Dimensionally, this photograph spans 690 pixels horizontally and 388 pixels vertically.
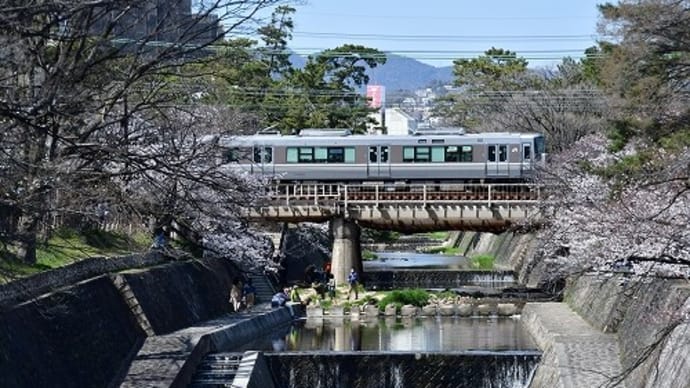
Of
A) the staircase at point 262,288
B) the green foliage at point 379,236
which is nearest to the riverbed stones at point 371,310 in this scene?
the staircase at point 262,288

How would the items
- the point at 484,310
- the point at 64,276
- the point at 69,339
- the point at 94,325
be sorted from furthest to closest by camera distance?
the point at 484,310, the point at 64,276, the point at 94,325, the point at 69,339

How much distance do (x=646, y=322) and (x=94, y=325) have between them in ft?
31.9

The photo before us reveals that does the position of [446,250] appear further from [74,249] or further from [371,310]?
[74,249]

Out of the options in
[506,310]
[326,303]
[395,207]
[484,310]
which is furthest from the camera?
[395,207]

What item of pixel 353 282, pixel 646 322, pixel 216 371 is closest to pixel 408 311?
pixel 353 282

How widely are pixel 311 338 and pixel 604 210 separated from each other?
11.1m

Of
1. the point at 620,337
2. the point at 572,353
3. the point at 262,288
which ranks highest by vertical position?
the point at 620,337

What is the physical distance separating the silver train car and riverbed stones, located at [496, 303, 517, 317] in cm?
857

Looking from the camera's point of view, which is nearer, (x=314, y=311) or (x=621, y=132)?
(x=621, y=132)

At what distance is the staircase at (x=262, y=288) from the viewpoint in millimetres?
40250

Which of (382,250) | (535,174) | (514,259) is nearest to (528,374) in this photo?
(535,174)

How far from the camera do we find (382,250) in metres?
75.6

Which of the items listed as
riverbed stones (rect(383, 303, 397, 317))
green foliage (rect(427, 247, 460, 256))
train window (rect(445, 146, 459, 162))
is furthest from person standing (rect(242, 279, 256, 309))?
green foliage (rect(427, 247, 460, 256))

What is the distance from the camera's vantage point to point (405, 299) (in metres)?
40.5
